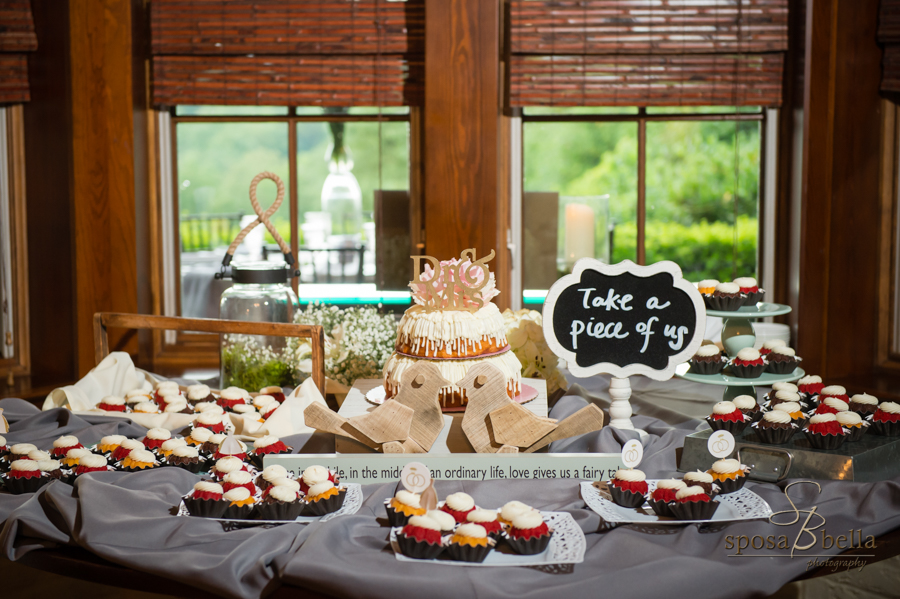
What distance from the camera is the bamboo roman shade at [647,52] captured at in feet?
9.86

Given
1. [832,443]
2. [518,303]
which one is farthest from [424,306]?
[518,303]

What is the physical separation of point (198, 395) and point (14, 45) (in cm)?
183

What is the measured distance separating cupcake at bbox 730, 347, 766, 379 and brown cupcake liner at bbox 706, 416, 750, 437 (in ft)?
0.77

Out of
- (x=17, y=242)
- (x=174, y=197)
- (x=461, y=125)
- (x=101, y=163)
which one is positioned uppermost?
(x=461, y=125)

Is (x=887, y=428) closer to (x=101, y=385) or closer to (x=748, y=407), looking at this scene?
(x=748, y=407)

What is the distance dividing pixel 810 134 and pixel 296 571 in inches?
104

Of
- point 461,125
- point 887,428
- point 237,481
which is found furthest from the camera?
point 461,125

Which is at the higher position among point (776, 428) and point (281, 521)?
point (776, 428)

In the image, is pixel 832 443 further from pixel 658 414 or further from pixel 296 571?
pixel 296 571

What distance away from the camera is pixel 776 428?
1428 mm

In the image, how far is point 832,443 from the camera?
1.40m

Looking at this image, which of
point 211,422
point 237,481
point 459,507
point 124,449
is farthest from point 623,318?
point 124,449

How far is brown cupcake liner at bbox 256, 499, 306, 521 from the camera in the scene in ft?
4.02

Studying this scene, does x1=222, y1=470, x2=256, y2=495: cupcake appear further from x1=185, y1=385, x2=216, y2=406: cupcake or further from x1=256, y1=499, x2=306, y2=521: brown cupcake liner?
x1=185, y1=385, x2=216, y2=406: cupcake
